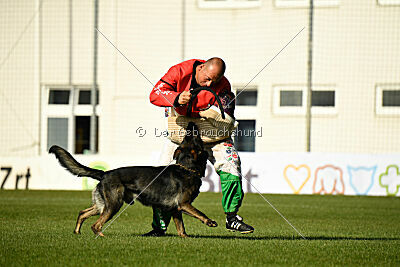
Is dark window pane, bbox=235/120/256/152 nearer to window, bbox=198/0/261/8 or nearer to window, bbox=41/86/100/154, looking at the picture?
window, bbox=198/0/261/8

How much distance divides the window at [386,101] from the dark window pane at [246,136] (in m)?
3.70

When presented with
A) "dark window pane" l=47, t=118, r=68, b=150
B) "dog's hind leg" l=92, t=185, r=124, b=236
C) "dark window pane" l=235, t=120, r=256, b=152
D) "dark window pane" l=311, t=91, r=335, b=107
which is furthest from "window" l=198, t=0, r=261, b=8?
"dog's hind leg" l=92, t=185, r=124, b=236

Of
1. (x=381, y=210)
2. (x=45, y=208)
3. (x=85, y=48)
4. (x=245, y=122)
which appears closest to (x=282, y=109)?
(x=245, y=122)

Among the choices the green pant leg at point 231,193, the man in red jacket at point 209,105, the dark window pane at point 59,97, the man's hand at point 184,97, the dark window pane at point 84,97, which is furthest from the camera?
the dark window pane at point 59,97

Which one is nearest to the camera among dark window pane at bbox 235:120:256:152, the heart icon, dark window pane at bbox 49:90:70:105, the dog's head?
the dog's head

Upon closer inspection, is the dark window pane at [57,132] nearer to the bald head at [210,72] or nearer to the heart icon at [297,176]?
the heart icon at [297,176]

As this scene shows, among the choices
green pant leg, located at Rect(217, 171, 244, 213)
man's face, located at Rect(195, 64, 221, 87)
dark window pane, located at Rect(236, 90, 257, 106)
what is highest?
dark window pane, located at Rect(236, 90, 257, 106)

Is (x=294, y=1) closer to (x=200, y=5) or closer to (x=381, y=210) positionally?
(x=200, y=5)

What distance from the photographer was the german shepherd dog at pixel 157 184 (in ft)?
22.5

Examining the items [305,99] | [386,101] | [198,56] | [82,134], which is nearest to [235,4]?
[198,56]

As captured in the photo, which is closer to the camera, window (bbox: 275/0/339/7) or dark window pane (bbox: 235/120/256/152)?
window (bbox: 275/0/339/7)

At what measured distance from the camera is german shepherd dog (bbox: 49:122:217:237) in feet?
22.5

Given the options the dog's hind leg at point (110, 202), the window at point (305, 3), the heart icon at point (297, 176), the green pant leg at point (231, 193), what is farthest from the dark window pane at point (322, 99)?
the dog's hind leg at point (110, 202)

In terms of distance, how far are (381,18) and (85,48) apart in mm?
8898
